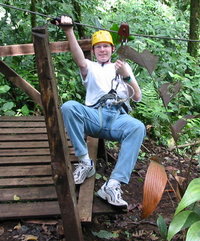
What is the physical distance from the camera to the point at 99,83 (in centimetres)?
308

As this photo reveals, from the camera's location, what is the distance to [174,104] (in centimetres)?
636

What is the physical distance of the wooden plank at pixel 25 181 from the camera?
2820 mm

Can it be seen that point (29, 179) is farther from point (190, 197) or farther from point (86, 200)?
point (190, 197)

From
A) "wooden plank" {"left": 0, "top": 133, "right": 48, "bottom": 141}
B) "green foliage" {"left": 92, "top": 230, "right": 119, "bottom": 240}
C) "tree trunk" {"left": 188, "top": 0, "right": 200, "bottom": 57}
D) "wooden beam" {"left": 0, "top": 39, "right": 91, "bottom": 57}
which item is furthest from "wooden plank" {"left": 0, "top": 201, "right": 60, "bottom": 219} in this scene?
"tree trunk" {"left": 188, "top": 0, "right": 200, "bottom": 57}

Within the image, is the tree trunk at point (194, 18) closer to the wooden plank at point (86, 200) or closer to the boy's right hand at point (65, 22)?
the boy's right hand at point (65, 22)

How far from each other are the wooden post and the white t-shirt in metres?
1.15

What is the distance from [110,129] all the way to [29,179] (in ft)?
2.80

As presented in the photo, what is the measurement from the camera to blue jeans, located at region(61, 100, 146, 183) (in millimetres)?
2486

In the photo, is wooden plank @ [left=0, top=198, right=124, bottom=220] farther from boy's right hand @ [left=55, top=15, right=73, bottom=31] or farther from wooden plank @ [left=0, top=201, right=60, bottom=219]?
boy's right hand @ [left=55, top=15, right=73, bottom=31]

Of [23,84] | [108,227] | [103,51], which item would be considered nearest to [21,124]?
[23,84]

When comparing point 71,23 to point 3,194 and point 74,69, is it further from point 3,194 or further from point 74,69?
point 74,69

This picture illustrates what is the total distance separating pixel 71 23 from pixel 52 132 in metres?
1.13

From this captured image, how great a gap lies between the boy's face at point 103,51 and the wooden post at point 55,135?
1.25 m

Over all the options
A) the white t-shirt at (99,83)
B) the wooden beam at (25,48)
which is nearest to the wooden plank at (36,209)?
the white t-shirt at (99,83)
